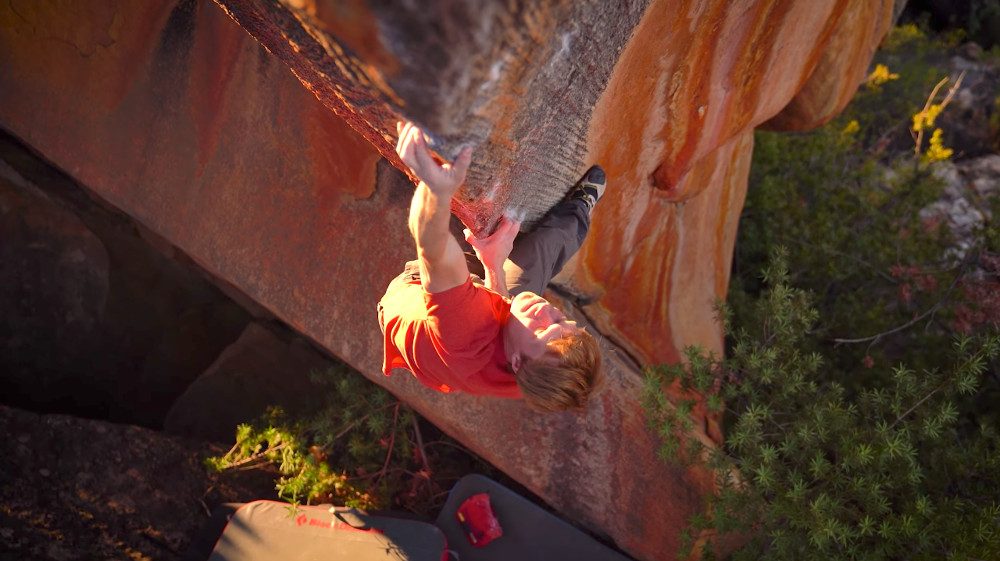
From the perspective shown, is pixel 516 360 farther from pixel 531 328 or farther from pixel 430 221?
pixel 430 221

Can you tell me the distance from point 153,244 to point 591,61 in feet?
13.2

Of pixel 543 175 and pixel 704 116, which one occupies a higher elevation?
pixel 543 175

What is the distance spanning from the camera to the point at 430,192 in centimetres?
171

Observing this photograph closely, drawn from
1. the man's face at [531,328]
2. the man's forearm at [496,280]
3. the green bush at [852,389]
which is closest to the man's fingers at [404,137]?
the man's face at [531,328]

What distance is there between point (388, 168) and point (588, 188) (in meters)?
0.93

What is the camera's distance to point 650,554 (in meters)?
3.73

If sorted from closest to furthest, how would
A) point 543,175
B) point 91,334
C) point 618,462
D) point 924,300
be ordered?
point 543,175
point 618,462
point 924,300
point 91,334

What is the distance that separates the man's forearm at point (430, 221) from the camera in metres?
1.71

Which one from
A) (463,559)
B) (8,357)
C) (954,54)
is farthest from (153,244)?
(954,54)

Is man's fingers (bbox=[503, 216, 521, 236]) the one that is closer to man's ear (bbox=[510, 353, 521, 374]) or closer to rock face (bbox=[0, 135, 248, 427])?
man's ear (bbox=[510, 353, 521, 374])

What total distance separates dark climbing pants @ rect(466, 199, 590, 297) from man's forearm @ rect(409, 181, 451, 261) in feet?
3.03

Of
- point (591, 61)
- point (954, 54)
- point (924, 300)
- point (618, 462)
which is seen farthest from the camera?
point (954, 54)

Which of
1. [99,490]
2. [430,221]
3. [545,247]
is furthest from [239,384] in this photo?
[430,221]

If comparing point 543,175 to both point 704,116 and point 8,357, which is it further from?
point 8,357
